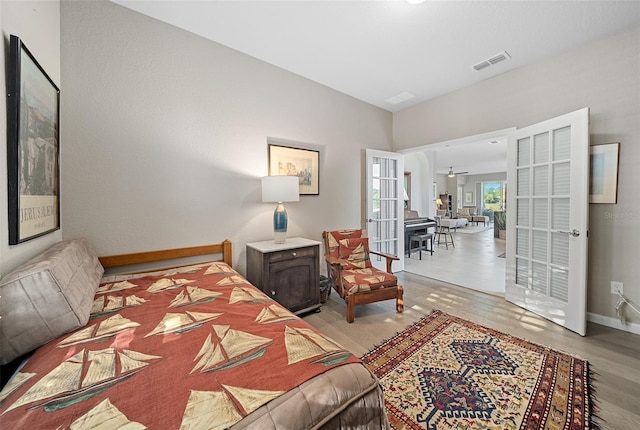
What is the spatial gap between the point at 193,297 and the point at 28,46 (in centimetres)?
169

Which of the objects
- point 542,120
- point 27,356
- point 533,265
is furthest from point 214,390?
point 542,120

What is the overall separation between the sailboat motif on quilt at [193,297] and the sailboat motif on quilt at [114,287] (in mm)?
453

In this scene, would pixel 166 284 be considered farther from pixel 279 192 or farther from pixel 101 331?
pixel 279 192

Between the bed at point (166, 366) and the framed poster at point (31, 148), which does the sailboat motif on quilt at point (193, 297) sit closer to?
the bed at point (166, 366)

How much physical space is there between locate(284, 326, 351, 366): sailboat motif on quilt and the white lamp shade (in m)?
1.64

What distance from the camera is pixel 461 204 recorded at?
14.0 m

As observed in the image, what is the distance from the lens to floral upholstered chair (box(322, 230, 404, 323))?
8.64 ft

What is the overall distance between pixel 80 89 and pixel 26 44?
640 millimetres

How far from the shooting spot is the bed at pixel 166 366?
2.36 ft

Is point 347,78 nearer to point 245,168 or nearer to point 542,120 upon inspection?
point 245,168

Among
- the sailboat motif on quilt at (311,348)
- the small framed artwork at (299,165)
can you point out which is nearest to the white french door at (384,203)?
the small framed artwork at (299,165)

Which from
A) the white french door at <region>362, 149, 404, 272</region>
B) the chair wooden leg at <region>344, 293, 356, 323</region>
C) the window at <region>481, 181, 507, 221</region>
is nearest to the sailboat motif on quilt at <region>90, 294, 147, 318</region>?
the chair wooden leg at <region>344, 293, 356, 323</region>

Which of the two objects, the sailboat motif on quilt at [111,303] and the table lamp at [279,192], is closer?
the sailboat motif on quilt at [111,303]

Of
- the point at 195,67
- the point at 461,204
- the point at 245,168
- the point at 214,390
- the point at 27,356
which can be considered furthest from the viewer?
the point at 461,204
